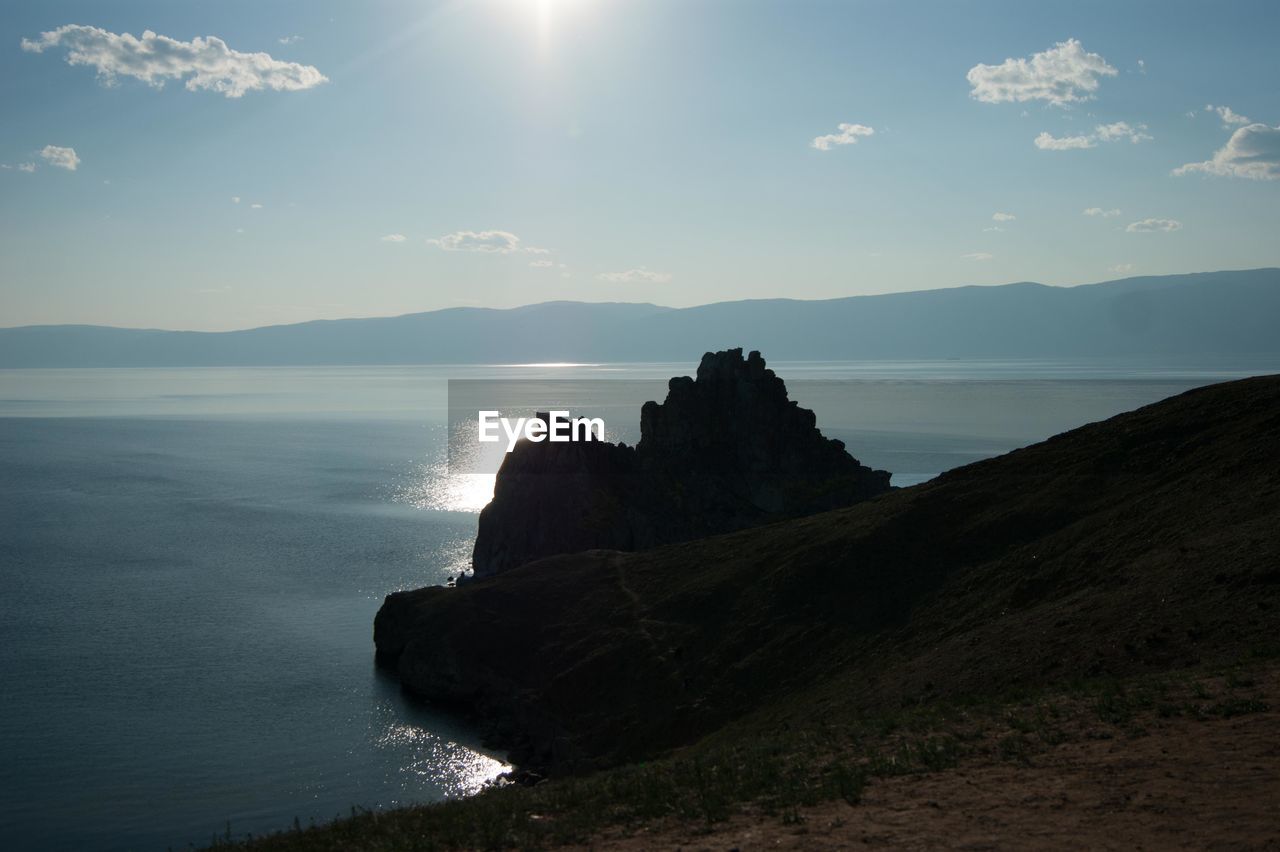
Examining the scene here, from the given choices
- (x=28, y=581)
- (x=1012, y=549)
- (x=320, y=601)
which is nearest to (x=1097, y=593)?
(x=1012, y=549)

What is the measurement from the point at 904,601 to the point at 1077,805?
28.4 m

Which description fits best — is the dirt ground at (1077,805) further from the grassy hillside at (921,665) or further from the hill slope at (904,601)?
the hill slope at (904,601)

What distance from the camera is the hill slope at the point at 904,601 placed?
30.5m

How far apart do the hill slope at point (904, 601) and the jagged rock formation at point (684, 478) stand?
29370 millimetres

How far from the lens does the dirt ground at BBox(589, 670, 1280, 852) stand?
1494 cm

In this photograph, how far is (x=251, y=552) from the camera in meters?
103

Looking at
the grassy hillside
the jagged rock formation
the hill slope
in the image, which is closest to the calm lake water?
the hill slope

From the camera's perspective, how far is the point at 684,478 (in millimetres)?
109500

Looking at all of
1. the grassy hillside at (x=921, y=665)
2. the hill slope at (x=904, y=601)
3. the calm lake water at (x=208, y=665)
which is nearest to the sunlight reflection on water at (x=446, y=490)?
the calm lake water at (x=208, y=665)

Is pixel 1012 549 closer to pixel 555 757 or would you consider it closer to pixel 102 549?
pixel 555 757

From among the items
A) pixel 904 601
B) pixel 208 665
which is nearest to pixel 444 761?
pixel 904 601

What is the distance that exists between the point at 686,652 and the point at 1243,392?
106ft

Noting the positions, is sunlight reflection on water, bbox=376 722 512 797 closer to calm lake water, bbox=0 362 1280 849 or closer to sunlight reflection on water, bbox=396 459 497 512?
calm lake water, bbox=0 362 1280 849

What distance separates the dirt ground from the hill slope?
8302mm
